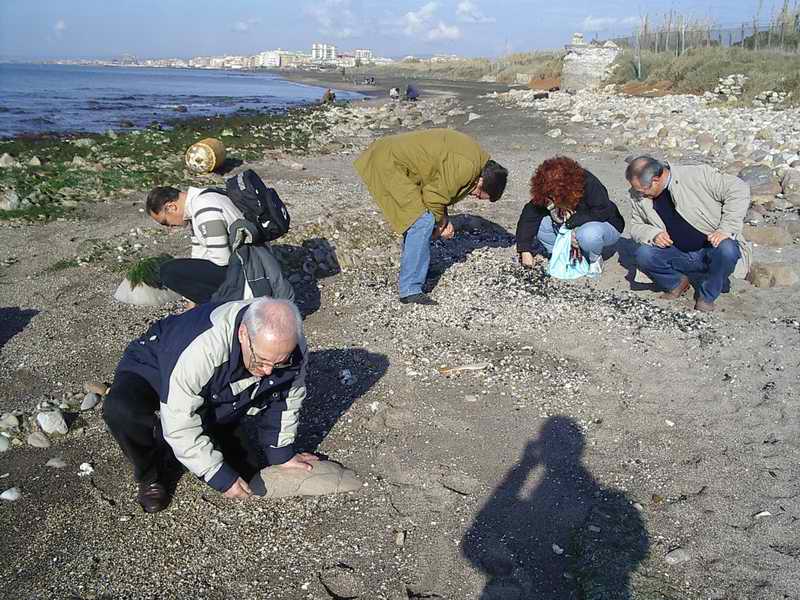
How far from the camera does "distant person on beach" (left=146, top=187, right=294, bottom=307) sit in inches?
172

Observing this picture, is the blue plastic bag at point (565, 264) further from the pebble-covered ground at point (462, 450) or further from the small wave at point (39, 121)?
the small wave at point (39, 121)

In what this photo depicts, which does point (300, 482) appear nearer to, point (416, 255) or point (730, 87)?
point (416, 255)

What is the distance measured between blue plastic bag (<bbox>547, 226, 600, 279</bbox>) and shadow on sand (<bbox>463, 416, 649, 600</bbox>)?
2.78 m

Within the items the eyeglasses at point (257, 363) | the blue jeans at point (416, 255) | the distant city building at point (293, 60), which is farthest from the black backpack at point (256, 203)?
the distant city building at point (293, 60)

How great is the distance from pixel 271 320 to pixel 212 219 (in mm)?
A: 2079

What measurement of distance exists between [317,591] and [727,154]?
1088 centimetres

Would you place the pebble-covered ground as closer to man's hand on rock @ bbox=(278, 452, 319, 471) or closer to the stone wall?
man's hand on rock @ bbox=(278, 452, 319, 471)

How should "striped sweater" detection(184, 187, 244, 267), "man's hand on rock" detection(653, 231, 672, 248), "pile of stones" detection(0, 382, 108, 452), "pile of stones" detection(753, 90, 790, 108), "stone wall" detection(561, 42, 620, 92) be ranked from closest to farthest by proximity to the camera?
1. "pile of stones" detection(0, 382, 108, 452)
2. "striped sweater" detection(184, 187, 244, 267)
3. "man's hand on rock" detection(653, 231, 672, 248)
4. "pile of stones" detection(753, 90, 790, 108)
5. "stone wall" detection(561, 42, 620, 92)

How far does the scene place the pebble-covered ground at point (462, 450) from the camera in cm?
274

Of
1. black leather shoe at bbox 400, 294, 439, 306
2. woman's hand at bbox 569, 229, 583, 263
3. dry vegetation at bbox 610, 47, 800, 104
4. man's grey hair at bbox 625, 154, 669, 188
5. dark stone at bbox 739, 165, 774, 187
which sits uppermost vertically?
dry vegetation at bbox 610, 47, 800, 104

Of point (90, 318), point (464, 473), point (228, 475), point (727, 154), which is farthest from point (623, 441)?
point (727, 154)

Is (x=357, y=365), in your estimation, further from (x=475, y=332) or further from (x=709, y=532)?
(x=709, y=532)

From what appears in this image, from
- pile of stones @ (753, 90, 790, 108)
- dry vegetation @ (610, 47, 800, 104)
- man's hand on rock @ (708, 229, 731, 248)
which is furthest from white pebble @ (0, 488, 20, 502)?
dry vegetation @ (610, 47, 800, 104)

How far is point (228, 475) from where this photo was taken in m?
2.97
